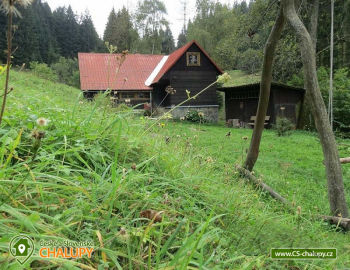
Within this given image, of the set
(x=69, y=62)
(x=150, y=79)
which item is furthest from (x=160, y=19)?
(x=150, y=79)

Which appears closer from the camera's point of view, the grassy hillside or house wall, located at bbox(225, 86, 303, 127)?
the grassy hillside

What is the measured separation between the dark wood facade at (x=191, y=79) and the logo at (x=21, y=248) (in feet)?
75.2

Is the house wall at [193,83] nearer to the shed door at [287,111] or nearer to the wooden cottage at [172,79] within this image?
the wooden cottage at [172,79]

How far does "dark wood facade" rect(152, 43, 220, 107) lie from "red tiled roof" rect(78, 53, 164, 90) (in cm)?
333

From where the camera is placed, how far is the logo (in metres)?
0.84

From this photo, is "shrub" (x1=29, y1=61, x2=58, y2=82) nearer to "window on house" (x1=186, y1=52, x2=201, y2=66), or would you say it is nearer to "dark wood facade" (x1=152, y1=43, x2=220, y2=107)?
"dark wood facade" (x1=152, y1=43, x2=220, y2=107)

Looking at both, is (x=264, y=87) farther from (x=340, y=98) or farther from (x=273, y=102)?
(x=273, y=102)

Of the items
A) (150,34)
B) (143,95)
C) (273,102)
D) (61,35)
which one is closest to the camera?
(273,102)

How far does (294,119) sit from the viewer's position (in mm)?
19641

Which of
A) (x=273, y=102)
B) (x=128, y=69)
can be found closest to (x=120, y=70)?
(x=128, y=69)

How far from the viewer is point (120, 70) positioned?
27859 mm

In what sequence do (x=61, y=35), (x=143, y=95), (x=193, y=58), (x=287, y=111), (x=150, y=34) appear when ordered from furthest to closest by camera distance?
(x=61, y=35) → (x=150, y=34) → (x=143, y=95) → (x=193, y=58) → (x=287, y=111)

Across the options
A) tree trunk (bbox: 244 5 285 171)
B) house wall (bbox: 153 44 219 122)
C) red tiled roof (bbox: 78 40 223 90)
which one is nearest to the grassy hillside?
tree trunk (bbox: 244 5 285 171)

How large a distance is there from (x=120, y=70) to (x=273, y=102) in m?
16.0
